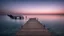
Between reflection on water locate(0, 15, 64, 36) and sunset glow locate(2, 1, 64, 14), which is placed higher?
sunset glow locate(2, 1, 64, 14)

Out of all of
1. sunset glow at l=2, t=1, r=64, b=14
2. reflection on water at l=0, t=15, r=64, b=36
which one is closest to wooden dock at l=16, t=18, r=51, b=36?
reflection on water at l=0, t=15, r=64, b=36

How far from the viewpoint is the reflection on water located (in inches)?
157

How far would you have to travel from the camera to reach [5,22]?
13.2ft

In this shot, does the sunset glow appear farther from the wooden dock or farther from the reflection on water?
the wooden dock

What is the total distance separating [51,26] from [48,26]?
6 cm

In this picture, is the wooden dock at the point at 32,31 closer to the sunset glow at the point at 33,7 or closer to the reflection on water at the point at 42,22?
the reflection on water at the point at 42,22

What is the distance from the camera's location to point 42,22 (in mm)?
4062

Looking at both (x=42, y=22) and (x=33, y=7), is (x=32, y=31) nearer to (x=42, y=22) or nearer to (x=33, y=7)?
(x=42, y=22)

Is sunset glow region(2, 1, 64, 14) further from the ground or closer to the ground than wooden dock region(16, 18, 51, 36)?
further from the ground

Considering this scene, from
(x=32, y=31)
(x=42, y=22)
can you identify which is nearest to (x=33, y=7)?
(x=42, y=22)

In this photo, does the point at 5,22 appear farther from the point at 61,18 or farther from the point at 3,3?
the point at 61,18

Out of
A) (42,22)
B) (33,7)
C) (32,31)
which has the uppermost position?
(33,7)

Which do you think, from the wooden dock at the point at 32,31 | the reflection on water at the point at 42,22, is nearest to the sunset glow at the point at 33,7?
the reflection on water at the point at 42,22

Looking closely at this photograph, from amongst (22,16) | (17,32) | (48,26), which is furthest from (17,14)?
(48,26)
